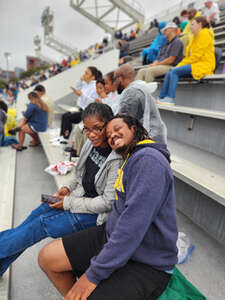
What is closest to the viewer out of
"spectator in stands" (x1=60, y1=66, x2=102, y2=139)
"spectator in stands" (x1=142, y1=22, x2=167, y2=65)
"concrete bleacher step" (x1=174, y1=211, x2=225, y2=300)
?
"concrete bleacher step" (x1=174, y1=211, x2=225, y2=300)

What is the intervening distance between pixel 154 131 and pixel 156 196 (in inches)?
39.2

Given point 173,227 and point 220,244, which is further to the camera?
point 220,244

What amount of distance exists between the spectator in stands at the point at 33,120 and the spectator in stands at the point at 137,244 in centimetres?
386

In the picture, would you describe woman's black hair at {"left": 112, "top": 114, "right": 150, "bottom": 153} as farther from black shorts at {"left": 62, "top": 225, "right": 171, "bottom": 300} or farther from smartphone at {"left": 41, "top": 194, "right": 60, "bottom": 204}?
smartphone at {"left": 41, "top": 194, "right": 60, "bottom": 204}

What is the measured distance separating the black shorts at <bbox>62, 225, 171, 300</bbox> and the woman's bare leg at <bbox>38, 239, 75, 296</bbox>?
35mm

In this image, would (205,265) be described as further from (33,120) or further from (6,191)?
(33,120)

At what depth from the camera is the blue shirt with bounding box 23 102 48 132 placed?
14.0ft

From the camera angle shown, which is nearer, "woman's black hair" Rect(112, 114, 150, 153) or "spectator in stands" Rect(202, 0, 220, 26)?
"woman's black hair" Rect(112, 114, 150, 153)

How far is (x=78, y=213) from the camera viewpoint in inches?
53.5

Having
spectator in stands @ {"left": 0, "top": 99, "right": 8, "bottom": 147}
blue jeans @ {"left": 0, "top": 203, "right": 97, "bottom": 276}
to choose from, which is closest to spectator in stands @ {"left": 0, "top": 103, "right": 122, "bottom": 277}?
blue jeans @ {"left": 0, "top": 203, "right": 97, "bottom": 276}

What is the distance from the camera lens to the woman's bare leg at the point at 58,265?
106 centimetres

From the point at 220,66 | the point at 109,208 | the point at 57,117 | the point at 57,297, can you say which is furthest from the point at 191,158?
the point at 57,117

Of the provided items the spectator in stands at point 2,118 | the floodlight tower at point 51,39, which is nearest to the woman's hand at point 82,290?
the spectator in stands at point 2,118

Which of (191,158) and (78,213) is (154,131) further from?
(78,213)
